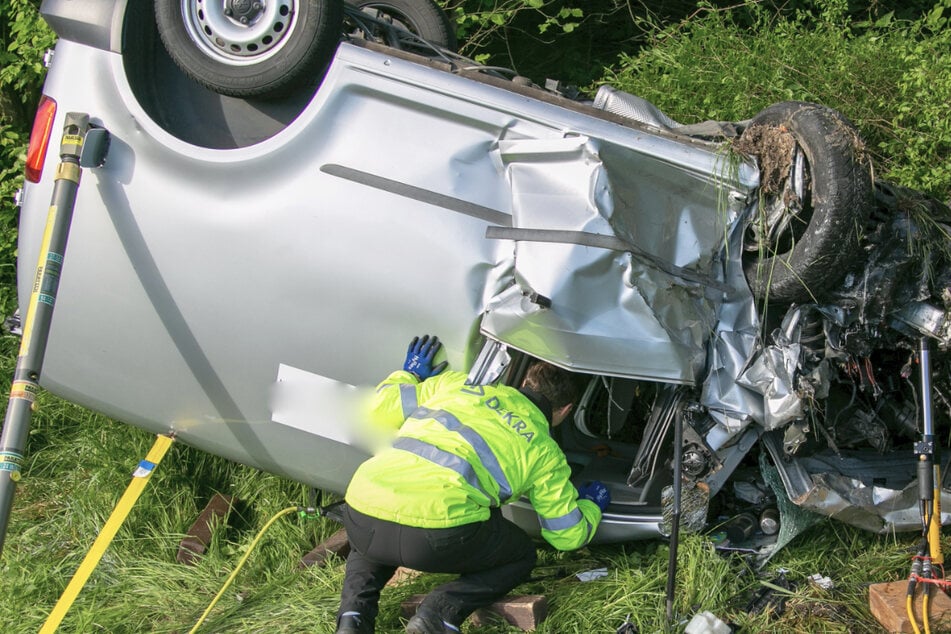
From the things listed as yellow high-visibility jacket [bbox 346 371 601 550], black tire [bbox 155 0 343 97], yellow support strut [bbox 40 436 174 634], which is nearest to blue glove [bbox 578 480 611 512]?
yellow high-visibility jacket [bbox 346 371 601 550]

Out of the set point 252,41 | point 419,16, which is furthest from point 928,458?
point 419,16

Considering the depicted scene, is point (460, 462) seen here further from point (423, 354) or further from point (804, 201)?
point (804, 201)

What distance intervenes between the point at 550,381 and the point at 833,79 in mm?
2666

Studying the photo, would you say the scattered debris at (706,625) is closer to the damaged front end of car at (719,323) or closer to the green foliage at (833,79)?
the damaged front end of car at (719,323)

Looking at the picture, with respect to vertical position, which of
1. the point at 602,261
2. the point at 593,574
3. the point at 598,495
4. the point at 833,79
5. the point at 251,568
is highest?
the point at 833,79

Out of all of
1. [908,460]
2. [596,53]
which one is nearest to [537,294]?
[908,460]

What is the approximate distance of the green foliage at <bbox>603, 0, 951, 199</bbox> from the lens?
13.9 feet

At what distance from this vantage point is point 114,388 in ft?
10.2

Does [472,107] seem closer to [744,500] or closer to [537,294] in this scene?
[537,294]

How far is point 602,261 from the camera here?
264cm

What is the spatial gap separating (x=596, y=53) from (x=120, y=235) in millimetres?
4156

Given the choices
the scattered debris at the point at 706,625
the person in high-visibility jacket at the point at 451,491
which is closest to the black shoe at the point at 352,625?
the person in high-visibility jacket at the point at 451,491

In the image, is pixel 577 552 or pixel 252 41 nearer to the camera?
pixel 252 41

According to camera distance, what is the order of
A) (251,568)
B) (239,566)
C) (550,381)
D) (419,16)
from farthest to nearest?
1. (419,16)
2. (251,568)
3. (239,566)
4. (550,381)
